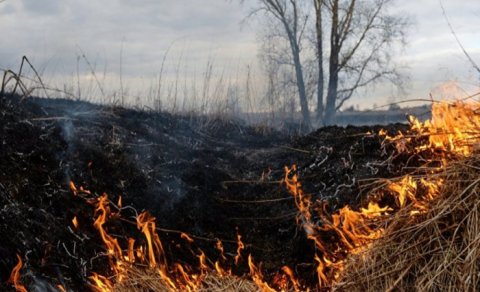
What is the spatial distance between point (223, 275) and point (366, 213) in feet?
4.54

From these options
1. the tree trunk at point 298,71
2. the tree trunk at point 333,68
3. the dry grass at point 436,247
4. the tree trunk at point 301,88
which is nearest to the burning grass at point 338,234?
the dry grass at point 436,247

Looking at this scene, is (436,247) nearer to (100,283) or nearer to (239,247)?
(239,247)

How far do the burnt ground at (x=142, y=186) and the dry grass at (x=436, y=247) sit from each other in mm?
1138

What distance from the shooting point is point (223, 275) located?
4.73 m

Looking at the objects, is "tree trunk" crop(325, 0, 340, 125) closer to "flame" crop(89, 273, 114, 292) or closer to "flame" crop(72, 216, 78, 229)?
"flame" crop(72, 216, 78, 229)

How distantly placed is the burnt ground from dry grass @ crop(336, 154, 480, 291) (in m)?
1.14

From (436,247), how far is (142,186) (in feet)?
10.5

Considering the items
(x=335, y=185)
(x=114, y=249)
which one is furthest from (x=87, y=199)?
(x=335, y=185)

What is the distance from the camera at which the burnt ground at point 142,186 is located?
451 centimetres

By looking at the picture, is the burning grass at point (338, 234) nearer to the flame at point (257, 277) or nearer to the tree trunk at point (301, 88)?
the flame at point (257, 277)

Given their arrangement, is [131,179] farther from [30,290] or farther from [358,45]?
[358,45]

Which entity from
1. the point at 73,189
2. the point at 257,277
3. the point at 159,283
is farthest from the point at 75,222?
the point at 257,277

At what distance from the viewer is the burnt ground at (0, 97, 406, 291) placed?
451 cm

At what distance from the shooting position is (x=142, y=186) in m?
5.66
